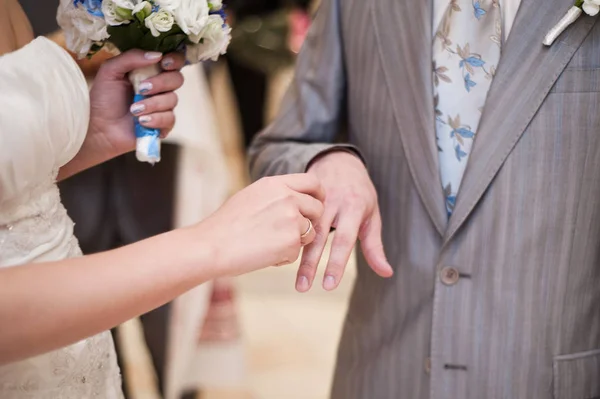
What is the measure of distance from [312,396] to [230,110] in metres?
3.36

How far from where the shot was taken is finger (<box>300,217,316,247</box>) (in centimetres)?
120

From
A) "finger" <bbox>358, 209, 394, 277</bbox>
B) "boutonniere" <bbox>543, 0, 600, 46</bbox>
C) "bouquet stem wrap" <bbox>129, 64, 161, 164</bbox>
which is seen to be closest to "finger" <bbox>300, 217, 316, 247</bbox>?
"finger" <bbox>358, 209, 394, 277</bbox>

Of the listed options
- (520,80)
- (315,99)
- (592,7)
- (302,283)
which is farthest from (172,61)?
(592,7)

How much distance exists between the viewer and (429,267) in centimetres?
144

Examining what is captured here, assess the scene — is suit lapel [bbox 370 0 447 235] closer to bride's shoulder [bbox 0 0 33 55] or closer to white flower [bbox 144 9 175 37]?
white flower [bbox 144 9 175 37]

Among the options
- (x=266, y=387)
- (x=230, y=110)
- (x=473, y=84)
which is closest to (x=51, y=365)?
(x=473, y=84)

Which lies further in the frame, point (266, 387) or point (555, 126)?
point (266, 387)

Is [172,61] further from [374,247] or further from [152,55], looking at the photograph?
[374,247]

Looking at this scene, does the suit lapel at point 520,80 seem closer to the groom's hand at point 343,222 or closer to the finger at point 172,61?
the groom's hand at point 343,222

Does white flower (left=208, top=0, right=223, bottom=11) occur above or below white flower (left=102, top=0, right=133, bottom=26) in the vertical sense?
above

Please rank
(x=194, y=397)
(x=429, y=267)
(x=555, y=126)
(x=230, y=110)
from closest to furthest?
(x=555, y=126) < (x=429, y=267) < (x=194, y=397) < (x=230, y=110)

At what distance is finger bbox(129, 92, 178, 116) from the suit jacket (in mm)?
225

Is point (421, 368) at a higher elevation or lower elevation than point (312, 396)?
higher

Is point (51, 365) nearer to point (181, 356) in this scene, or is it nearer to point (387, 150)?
point (387, 150)
